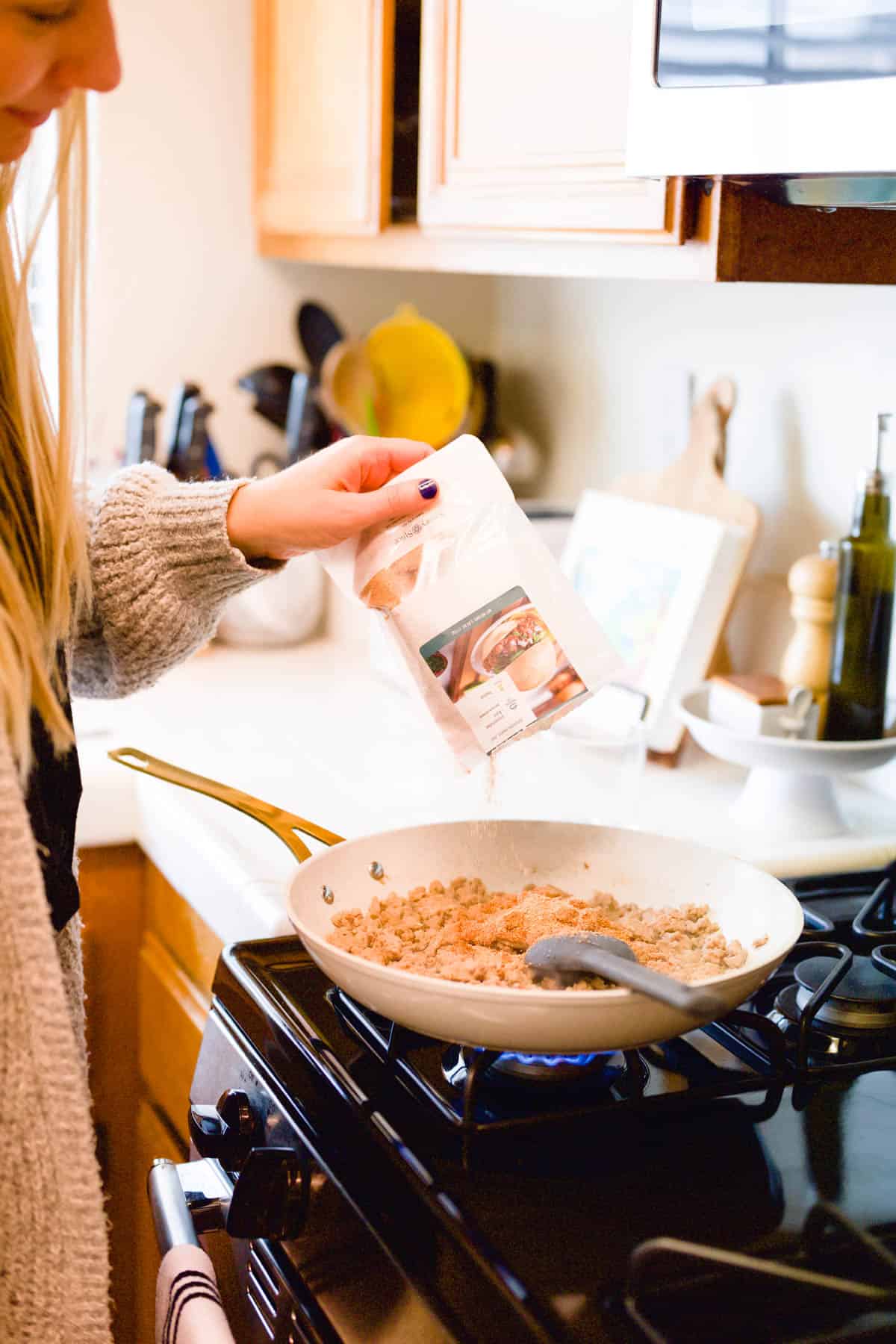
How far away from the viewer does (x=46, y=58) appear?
2.60 ft

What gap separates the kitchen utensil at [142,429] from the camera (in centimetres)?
203

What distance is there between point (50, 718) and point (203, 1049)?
1.19 feet

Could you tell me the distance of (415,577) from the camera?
1.04m

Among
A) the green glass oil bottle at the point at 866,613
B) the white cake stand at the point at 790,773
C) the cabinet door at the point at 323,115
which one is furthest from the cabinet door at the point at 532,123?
the white cake stand at the point at 790,773

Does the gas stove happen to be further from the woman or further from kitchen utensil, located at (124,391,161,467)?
kitchen utensil, located at (124,391,161,467)

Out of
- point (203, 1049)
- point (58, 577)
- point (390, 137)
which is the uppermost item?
point (390, 137)

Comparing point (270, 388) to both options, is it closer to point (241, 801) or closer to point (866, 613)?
point (866, 613)

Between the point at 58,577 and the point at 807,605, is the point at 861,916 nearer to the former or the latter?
the point at 807,605

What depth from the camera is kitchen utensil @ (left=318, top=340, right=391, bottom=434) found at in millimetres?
2176

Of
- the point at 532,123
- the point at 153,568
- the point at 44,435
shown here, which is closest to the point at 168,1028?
the point at 153,568

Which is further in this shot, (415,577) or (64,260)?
(415,577)

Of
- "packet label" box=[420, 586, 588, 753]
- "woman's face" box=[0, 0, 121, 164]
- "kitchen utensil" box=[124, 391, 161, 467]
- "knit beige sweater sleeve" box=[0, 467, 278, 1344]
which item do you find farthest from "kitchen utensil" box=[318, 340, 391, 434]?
"knit beige sweater sleeve" box=[0, 467, 278, 1344]

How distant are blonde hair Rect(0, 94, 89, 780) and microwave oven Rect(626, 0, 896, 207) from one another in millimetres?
419

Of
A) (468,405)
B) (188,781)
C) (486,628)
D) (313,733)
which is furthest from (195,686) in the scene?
(486,628)
